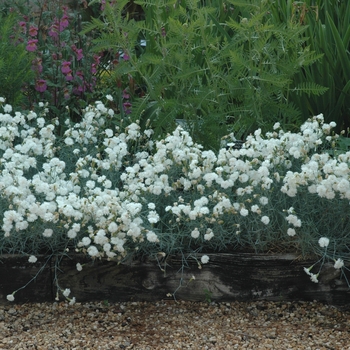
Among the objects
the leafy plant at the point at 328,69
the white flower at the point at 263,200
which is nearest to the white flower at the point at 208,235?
the white flower at the point at 263,200

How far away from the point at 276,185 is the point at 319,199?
20 centimetres

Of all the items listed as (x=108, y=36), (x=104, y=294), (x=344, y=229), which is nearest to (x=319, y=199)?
(x=344, y=229)

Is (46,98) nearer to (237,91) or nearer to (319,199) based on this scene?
(237,91)

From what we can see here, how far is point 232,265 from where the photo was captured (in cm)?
279

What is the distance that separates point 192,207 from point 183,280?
1.09ft

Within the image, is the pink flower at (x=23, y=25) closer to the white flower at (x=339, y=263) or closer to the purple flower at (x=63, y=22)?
the purple flower at (x=63, y=22)

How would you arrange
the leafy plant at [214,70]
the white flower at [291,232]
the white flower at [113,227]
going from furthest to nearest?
the leafy plant at [214,70] → the white flower at [291,232] → the white flower at [113,227]

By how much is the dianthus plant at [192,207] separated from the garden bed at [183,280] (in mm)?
62

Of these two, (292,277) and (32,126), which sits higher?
(32,126)

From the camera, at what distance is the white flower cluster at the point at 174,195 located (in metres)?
2.63

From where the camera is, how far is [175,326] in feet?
8.89

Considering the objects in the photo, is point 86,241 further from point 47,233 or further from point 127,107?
point 127,107

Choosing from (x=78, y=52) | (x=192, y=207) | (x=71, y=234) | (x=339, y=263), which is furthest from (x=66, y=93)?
(x=339, y=263)

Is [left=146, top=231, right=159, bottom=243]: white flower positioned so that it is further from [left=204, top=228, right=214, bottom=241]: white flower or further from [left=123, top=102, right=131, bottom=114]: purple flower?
[left=123, top=102, right=131, bottom=114]: purple flower
